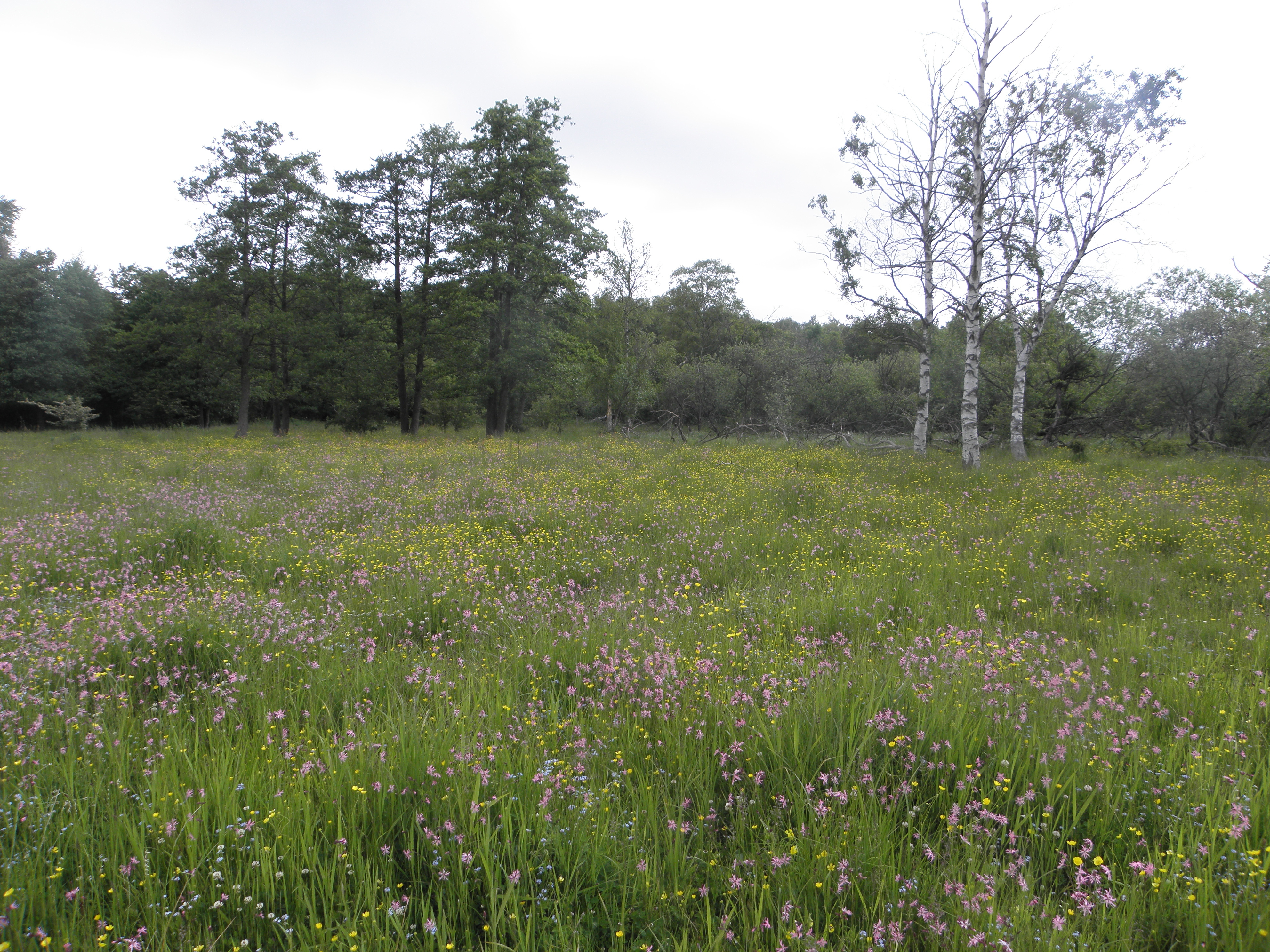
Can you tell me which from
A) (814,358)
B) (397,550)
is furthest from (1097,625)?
(814,358)

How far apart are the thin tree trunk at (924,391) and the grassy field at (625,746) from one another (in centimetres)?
1434

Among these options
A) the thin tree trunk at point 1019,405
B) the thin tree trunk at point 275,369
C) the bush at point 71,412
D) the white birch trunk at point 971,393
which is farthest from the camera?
the bush at point 71,412

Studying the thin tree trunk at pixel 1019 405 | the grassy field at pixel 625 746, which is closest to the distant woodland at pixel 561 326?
the thin tree trunk at pixel 1019 405

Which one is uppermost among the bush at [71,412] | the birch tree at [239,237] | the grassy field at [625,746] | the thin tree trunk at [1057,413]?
the birch tree at [239,237]

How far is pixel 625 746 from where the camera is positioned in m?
3.01

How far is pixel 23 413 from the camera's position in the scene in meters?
43.2

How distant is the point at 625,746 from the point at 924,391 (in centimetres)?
2177

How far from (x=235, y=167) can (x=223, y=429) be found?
1636 centimetres

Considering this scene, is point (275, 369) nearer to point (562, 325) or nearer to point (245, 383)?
point (245, 383)

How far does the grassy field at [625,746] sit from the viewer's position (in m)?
1.95

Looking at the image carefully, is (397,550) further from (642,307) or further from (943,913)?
(642,307)

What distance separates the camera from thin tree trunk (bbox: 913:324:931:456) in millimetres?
20391

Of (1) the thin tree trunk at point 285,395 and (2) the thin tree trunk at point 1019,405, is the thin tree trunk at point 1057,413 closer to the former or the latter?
(2) the thin tree trunk at point 1019,405

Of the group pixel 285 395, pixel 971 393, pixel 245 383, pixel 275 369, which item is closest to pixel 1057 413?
pixel 971 393
